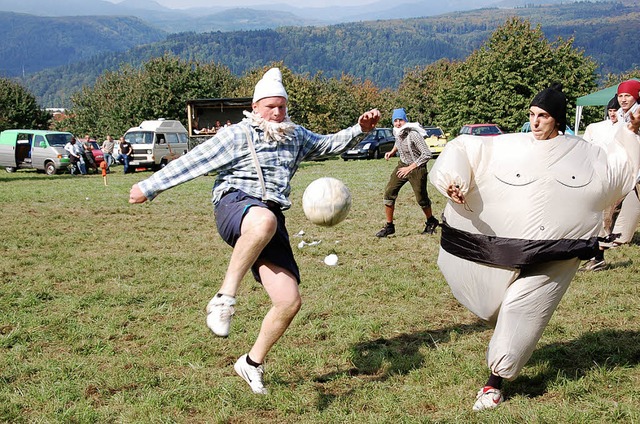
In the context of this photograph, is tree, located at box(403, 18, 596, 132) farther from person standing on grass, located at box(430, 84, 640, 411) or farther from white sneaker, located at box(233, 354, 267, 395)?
white sneaker, located at box(233, 354, 267, 395)

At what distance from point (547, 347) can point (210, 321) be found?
2866 mm

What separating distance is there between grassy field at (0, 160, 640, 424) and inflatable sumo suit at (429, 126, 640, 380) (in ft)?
2.03

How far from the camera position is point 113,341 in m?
5.52

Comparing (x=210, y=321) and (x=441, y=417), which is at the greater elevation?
(x=210, y=321)

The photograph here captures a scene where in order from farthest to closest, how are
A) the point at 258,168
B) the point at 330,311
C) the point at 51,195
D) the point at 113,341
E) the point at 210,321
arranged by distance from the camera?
the point at 51,195, the point at 330,311, the point at 113,341, the point at 258,168, the point at 210,321

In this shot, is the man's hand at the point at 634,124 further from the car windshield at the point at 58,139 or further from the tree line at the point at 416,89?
the tree line at the point at 416,89

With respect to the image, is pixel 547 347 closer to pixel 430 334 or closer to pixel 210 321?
pixel 430 334

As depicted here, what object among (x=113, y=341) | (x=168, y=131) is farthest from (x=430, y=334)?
(x=168, y=131)

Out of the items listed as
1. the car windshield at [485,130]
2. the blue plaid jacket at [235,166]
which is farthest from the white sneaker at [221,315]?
the car windshield at [485,130]

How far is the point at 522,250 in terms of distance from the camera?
3.86 metres

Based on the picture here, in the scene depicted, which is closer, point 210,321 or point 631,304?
point 210,321

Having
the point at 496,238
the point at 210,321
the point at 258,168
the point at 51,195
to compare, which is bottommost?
the point at 51,195

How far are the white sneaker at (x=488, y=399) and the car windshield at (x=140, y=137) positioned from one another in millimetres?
26894

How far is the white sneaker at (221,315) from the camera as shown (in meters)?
3.87
